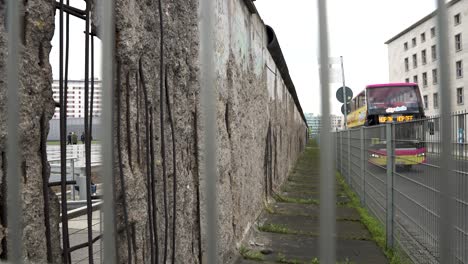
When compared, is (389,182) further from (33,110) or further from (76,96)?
(33,110)

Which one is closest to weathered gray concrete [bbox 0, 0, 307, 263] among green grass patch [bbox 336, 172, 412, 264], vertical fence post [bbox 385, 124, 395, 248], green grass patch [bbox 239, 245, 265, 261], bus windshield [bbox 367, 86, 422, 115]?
green grass patch [bbox 239, 245, 265, 261]

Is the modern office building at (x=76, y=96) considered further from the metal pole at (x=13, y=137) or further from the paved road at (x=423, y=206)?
the paved road at (x=423, y=206)

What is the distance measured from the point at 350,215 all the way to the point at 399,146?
2097 millimetres

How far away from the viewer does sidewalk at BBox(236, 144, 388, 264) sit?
3.76m

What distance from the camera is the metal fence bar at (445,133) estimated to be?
0.73 m

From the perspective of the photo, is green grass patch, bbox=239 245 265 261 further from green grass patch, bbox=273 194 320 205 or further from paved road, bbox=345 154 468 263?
green grass patch, bbox=273 194 320 205

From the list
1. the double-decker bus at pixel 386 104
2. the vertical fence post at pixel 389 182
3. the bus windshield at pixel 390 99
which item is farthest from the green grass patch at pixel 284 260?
the bus windshield at pixel 390 99

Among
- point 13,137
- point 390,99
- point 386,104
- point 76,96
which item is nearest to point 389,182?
point 76,96

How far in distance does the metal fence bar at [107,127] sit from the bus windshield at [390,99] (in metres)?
13.7

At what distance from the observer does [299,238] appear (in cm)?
446

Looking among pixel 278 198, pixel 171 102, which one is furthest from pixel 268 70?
pixel 171 102

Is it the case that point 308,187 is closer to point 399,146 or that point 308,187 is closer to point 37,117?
point 399,146

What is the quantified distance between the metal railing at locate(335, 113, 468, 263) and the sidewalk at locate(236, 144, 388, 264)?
1.09ft

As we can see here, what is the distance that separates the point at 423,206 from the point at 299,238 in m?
1.61
